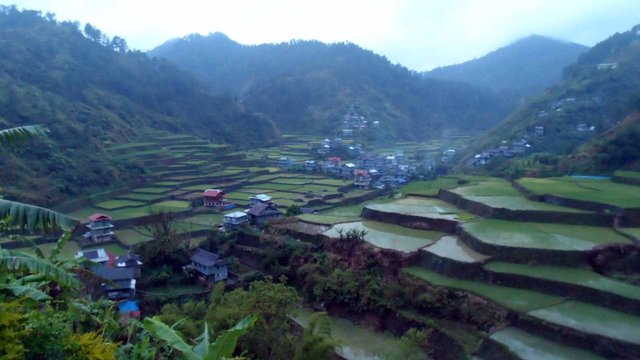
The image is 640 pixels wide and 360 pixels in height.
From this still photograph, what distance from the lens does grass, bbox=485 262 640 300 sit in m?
8.64

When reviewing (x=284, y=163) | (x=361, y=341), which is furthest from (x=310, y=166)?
(x=361, y=341)

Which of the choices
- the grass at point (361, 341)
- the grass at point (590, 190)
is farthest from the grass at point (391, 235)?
the grass at point (590, 190)

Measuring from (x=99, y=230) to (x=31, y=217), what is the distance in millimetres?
13740

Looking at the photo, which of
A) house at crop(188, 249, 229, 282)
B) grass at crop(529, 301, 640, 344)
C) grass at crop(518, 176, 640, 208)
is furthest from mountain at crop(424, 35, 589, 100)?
grass at crop(529, 301, 640, 344)

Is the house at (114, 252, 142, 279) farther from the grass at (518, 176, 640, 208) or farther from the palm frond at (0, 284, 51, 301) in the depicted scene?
the grass at (518, 176, 640, 208)

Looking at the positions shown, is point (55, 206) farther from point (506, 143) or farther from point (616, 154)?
point (506, 143)

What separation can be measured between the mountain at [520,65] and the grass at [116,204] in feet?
162

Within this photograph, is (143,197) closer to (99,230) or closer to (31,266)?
(99,230)

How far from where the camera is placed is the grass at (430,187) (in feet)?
56.7

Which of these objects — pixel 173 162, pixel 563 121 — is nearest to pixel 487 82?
pixel 563 121

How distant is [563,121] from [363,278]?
848 inches

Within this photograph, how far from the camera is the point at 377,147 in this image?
40.1m

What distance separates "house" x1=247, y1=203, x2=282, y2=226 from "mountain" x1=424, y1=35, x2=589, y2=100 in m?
49.1

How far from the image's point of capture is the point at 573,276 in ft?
30.6
